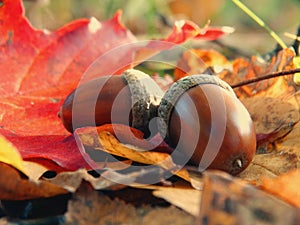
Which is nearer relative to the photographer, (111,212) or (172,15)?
(111,212)

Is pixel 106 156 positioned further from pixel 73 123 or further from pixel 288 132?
pixel 288 132

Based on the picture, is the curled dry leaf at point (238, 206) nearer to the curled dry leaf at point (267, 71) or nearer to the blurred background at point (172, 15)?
the curled dry leaf at point (267, 71)

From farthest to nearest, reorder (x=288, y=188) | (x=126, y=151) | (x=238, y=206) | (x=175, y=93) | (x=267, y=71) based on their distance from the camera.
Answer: (x=267, y=71), (x=175, y=93), (x=126, y=151), (x=288, y=188), (x=238, y=206)

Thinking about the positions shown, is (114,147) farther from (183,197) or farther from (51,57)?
(51,57)

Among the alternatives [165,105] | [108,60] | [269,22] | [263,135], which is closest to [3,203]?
[165,105]

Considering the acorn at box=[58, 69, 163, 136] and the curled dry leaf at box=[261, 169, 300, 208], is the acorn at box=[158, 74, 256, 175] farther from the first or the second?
the curled dry leaf at box=[261, 169, 300, 208]

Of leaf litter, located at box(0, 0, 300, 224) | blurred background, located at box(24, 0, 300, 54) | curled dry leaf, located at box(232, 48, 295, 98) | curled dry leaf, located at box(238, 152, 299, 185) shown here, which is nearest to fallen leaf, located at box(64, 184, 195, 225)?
leaf litter, located at box(0, 0, 300, 224)

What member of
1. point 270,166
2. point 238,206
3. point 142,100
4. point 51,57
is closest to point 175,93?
point 142,100
